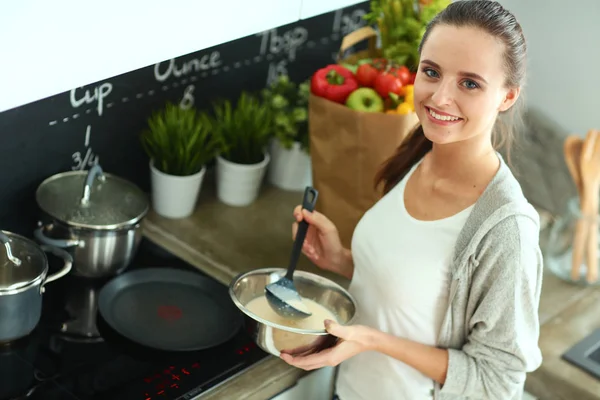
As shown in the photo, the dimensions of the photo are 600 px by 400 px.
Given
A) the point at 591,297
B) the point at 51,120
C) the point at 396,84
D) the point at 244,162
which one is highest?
the point at 396,84

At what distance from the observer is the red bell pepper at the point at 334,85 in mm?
1702

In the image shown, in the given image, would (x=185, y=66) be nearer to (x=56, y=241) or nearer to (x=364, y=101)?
(x=364, y=101)

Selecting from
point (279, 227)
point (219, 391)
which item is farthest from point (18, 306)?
point (279, 227)

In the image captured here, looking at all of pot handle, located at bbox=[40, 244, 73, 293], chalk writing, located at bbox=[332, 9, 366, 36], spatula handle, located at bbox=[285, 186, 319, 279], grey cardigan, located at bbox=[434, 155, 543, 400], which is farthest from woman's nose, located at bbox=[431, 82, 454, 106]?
chalk writing, located at bbox=[332, 9, 366, 36]

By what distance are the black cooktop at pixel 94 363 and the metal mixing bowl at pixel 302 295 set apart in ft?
0.33

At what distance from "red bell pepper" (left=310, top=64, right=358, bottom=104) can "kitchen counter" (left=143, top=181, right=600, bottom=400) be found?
325mm

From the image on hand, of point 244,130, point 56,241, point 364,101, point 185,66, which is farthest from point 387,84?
point 56,241

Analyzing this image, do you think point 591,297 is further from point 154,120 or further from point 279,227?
point 154,120

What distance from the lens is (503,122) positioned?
147 centimetres

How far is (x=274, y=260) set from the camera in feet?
5.77

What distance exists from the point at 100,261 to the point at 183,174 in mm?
311

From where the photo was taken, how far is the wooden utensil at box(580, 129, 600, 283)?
6.33ft

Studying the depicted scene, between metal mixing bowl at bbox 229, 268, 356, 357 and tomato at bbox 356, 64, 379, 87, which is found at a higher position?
tomato at bbox 356, 64, 379, 87

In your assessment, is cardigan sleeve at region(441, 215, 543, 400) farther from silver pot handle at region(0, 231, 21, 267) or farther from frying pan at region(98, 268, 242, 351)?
silver pot handle at region(0, 231, 21, 267)
